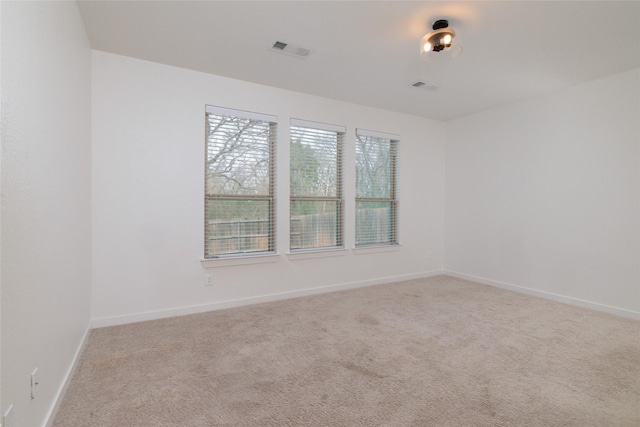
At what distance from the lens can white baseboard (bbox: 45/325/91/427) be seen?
1.67 meters

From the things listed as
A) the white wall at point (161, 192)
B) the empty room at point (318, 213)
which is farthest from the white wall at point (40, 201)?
the white wall at point (161, 192)

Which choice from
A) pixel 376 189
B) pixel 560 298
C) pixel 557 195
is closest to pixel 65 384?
pixel 376 189

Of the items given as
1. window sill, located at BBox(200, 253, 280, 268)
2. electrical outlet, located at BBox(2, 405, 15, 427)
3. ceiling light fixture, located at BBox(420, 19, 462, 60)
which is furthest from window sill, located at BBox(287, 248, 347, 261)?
electrical outlet, located at BBox(2, 405, 15, 427)

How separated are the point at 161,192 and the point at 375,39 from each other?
258cm

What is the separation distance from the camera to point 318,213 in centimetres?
430

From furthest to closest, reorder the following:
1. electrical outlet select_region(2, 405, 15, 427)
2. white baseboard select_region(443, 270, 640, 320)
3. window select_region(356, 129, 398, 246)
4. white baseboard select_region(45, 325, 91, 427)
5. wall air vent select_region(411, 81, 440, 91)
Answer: window select_region(356, 129, 398, 246) < wall air vent select_region(411, 81, 440, 91) < white baseboard select_region(443, 270, 640, 320) < white baseboard select_region(45, 325, 91, 427) < electrical outlet select_region(2, 405, 15, 427)

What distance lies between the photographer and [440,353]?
250 centimetres

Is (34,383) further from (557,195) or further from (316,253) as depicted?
(557,195)

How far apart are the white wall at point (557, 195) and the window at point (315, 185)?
2.23 metres

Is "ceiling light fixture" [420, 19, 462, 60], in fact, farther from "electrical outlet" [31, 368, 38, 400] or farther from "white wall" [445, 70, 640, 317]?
"electrical outlet" [31, 368, 38, 400]

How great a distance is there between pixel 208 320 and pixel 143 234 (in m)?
1.11

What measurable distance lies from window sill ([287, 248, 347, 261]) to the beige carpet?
0.76 meters

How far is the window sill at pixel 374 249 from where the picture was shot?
4.54 metres

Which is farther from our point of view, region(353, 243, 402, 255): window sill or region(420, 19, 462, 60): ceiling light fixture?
region(353, 243, 402, 255): window sill
